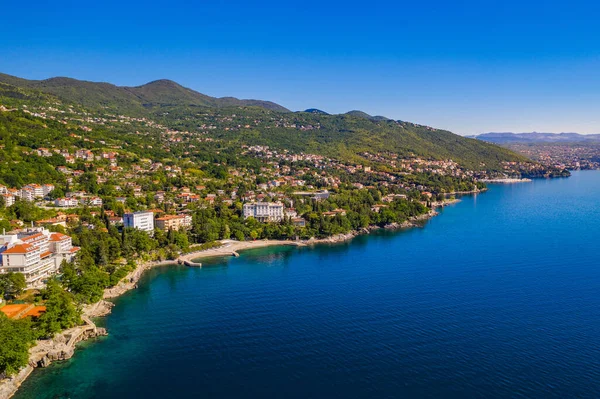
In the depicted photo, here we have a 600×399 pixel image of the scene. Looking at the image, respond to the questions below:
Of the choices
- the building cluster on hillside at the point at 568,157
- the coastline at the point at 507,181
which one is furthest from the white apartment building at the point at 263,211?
the building cluster on hillside at the point at 568,157

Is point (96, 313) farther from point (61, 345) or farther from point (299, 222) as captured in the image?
point (299, 222)

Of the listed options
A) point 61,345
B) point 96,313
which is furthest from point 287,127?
point 61,345

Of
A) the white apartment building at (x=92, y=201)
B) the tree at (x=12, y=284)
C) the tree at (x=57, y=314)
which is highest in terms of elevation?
the white apartment building at (x=92, y=201)

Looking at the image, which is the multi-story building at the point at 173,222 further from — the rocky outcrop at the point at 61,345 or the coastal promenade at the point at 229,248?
the rocky outcrop at the point at 61,345

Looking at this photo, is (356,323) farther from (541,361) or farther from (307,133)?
(307,133)

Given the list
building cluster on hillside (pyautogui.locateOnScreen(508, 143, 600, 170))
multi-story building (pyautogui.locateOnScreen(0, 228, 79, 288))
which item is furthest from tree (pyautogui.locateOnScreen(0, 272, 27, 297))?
building cluster on hillside (pyautogui.locateOnScreen(508, 143, 600, 170))

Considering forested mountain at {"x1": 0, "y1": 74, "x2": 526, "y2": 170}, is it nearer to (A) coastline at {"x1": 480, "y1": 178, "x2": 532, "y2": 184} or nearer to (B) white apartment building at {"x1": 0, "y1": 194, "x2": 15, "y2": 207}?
(A) coastline at {"x1": 480, "y1": 178, "x2": 532, "y2": 184}

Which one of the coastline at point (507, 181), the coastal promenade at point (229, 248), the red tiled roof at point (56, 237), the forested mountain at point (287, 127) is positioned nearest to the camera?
the red tiled roof at point (56, 237)

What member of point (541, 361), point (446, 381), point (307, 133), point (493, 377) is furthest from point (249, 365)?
point (307, 133)
